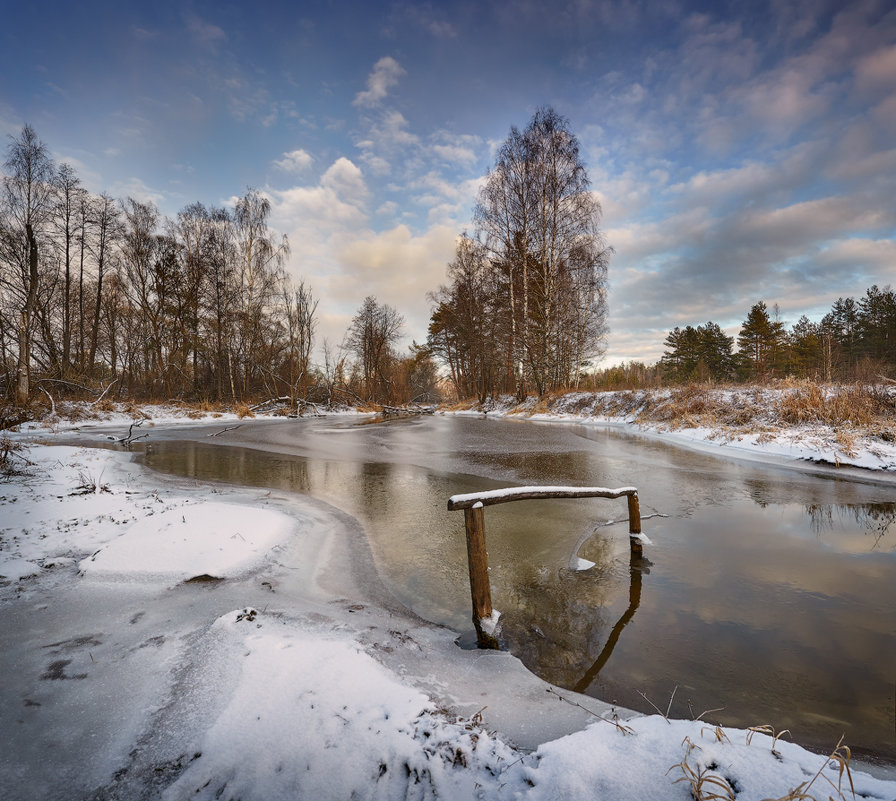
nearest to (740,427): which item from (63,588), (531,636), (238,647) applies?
(531,636)

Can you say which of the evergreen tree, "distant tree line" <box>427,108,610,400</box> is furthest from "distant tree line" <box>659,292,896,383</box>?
"distant tree line" <box>427,108,610,400</box>

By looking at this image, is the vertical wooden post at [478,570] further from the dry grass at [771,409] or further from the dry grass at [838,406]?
the dry grass at [838,406]

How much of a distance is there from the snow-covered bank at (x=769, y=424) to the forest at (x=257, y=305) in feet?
7.20

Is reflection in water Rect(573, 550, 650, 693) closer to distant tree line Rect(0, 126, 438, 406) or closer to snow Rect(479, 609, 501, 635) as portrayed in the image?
snow Rect(479, 609, 501, 635)

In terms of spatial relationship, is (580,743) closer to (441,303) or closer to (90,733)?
(90,733)

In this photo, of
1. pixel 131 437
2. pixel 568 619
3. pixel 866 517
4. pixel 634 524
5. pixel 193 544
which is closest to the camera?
pixel 568 619

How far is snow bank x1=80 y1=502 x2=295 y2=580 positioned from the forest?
41.1 ft

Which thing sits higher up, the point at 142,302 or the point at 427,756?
the point at 142,302

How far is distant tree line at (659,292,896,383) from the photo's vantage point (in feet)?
108

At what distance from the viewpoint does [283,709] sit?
1.74 m

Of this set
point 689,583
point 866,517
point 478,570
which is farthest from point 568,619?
point 866,517

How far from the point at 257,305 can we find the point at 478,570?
2653cm

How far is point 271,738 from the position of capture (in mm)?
1604

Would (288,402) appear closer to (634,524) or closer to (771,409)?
(771,409)
